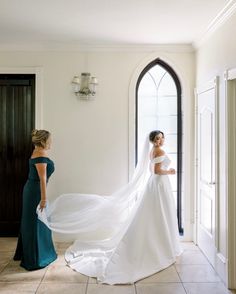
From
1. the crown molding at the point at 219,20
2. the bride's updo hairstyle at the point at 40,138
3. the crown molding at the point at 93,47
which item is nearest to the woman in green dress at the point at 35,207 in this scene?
the bride's updo hairstyle at the point at 40,138

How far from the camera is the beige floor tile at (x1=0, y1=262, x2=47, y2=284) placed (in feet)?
11.1

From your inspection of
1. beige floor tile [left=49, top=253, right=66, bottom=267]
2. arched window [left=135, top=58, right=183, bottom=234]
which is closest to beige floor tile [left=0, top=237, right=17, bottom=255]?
beige floor tile [left=49, top=253, right=66, bottom=267]

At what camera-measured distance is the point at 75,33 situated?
410cm

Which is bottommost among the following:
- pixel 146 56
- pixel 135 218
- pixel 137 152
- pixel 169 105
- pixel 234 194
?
pixel 135 218

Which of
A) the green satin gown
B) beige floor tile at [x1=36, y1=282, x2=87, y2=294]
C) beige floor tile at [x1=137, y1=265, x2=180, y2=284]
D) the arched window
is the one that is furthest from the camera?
the arched window

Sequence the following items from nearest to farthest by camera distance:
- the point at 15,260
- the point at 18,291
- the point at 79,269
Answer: the point at 18,291 → the point at 79,269 → the point at 15,260

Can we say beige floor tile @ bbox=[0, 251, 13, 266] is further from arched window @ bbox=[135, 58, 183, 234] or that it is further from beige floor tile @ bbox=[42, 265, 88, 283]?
arched window @ bbox=[135, 58, 183, 234]

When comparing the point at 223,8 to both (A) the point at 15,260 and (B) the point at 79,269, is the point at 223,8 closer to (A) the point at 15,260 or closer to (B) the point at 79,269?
(B) the point at 79,269

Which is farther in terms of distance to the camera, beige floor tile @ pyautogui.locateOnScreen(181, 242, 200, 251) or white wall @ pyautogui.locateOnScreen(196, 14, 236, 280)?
beige floor tile @ pyautogui.locateOnScreen(181, 242, 200, 251)

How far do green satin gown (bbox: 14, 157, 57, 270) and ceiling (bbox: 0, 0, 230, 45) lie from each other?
1551 millimetres

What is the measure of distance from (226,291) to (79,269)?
5.03 ft

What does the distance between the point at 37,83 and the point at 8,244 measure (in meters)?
2.23

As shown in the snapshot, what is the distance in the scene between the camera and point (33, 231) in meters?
3.73

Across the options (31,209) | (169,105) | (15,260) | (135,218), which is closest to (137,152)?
(169,105)
